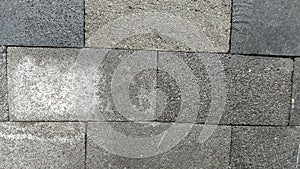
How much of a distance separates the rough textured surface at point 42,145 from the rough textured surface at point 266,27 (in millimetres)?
1499

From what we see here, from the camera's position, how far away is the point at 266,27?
2227 mm

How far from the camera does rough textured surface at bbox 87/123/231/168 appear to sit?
2242mm

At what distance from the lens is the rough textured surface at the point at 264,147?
7.59 ft

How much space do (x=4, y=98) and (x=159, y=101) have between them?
48.3 inches

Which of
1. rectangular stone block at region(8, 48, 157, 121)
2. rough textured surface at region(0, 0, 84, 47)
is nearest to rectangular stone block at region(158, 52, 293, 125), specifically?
rectangular stone block at region(8, 48, 157, 121)

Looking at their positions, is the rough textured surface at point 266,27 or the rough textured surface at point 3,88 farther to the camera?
the rough textured surface at point 266,27

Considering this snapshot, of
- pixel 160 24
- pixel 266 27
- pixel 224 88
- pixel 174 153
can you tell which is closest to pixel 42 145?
pixel 174 153

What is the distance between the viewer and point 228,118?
2.29m

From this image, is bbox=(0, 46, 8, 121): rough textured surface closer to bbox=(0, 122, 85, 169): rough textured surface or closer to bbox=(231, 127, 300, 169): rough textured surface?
bbox=(0, 122, 85, 169): rough textured surface

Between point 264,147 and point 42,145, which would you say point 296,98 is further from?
point 42,145

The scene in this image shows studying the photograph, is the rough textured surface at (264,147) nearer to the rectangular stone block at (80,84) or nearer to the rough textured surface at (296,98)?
the rough textured surface at (296,98)

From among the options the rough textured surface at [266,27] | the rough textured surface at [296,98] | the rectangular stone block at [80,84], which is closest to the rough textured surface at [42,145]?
the rectangular stone block at [80,84]

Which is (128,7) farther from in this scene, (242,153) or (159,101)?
(242,153)

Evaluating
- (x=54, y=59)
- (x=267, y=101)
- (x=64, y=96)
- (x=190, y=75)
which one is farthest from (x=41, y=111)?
(x=267, y=101)
